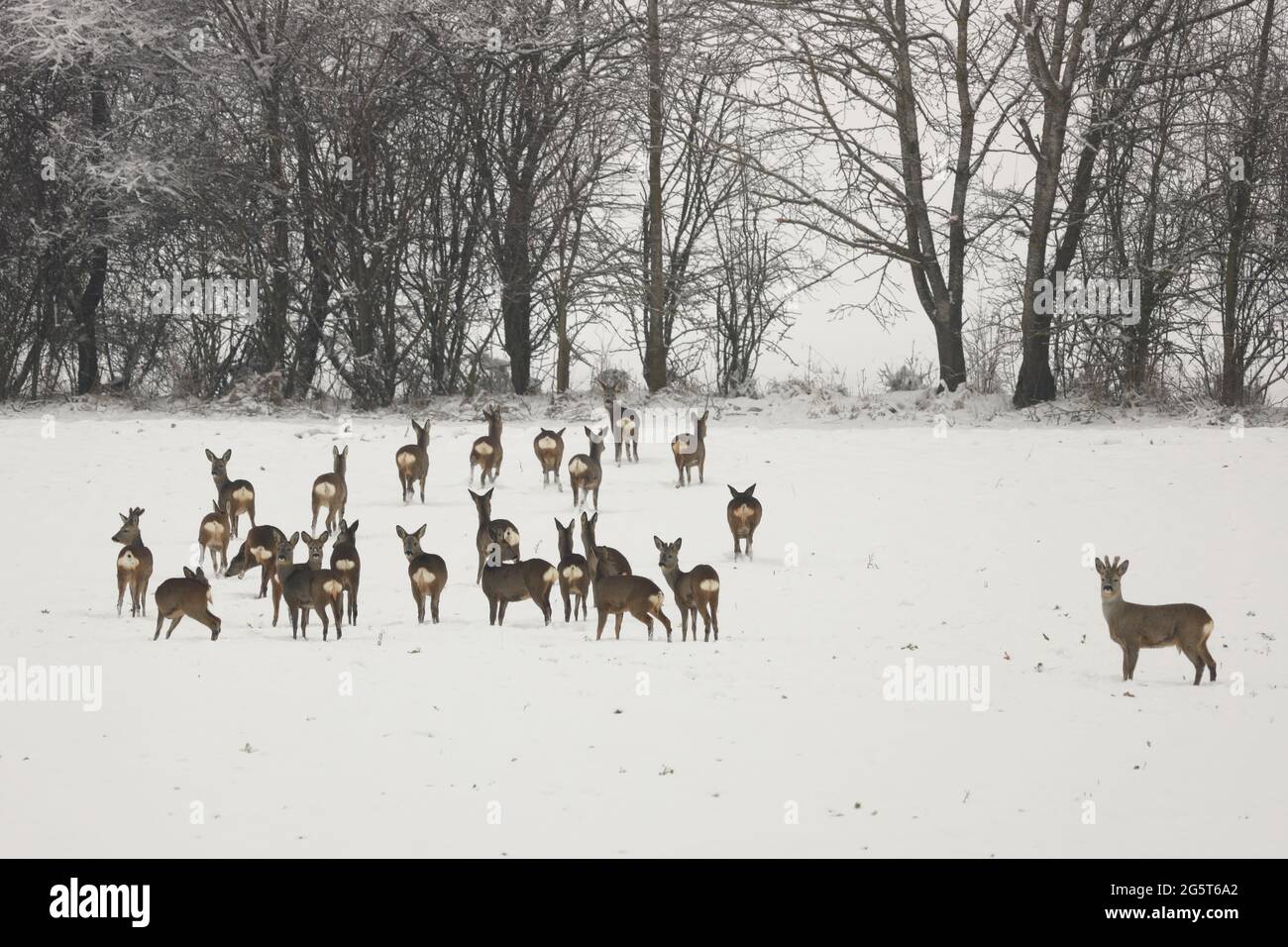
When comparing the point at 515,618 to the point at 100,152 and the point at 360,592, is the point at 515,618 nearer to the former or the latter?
the point at 360,592

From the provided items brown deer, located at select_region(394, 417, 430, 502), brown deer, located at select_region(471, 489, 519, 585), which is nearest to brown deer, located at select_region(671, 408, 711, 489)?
brown deer, located at select_region(394, 417, 430, 502)

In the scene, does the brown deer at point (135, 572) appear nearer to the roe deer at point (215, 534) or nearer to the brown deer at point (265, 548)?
the brown deer at point (265, 548)

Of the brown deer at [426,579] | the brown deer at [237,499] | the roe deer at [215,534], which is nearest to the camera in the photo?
the brown deer at [426,579]

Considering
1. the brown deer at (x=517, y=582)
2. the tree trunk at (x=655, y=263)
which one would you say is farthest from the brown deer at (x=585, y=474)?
the tree trunk at (x=655, y=263)

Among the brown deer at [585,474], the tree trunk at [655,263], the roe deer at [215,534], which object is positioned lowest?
the roe deer at [215,534]

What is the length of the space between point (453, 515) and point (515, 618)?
14.8 ft

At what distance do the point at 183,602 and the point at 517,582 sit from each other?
118 inches

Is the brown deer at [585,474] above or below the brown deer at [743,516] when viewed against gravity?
above

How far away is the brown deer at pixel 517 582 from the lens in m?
13.2

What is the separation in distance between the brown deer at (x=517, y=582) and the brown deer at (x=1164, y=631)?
16.6 feet

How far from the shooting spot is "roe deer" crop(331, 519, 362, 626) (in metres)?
12.8

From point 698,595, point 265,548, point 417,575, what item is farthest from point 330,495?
point 698,595

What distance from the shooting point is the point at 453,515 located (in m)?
18.4

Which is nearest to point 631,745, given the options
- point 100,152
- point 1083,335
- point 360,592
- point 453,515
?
point 360,592
